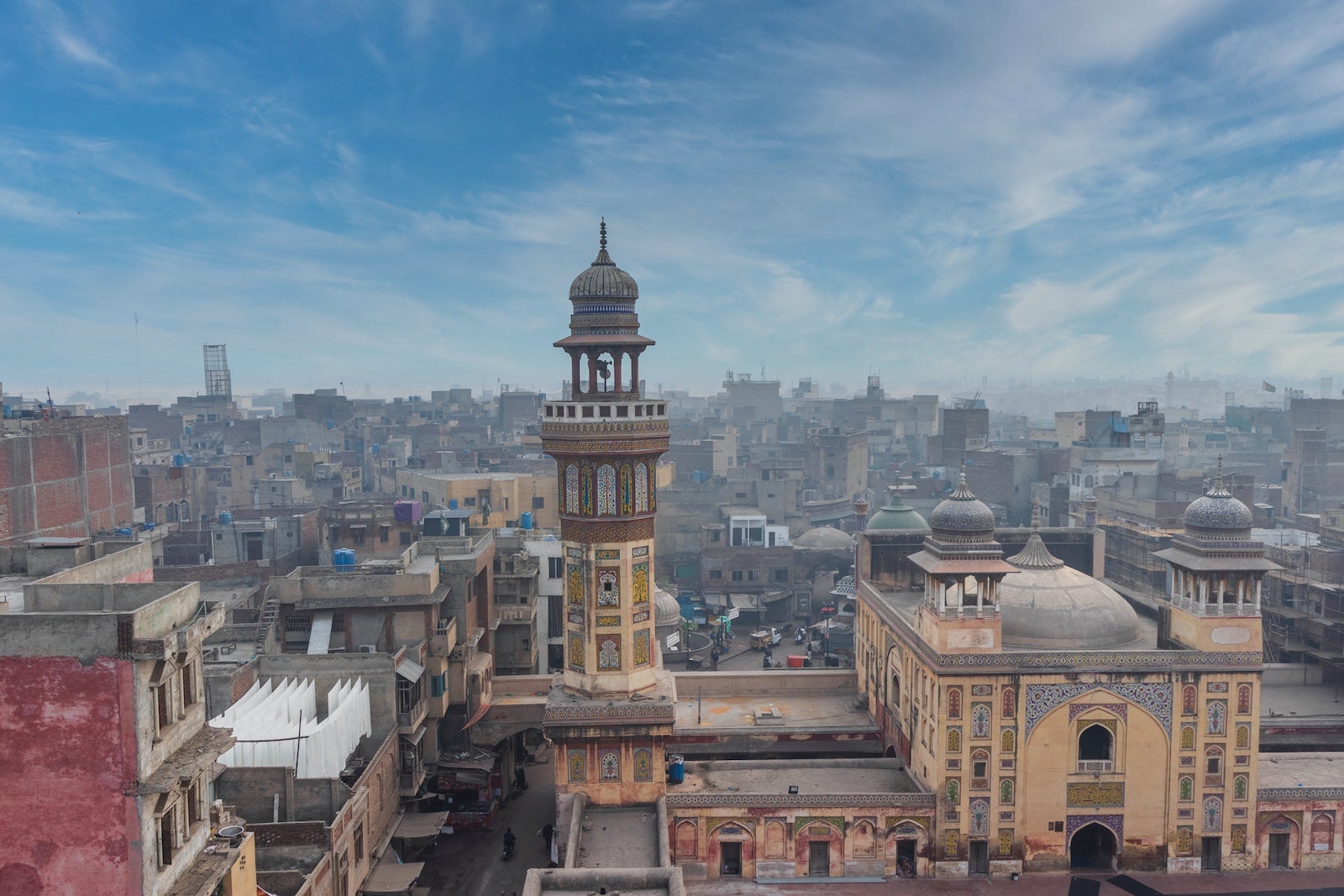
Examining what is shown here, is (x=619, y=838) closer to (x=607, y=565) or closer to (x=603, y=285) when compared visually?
(x=607, y=565)

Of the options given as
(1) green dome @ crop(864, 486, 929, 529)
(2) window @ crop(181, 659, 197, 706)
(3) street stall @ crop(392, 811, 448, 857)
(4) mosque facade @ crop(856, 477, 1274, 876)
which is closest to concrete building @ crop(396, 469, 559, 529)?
(1) green dome @ crop(864, 486, 929, 529)

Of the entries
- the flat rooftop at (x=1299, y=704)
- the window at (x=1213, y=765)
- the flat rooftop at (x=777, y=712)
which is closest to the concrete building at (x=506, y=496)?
the flat rooftop at (x=777, y=712)

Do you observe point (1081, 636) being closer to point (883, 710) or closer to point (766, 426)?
point (883, 710)

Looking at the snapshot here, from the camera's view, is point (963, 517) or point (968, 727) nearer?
point (968, 727)

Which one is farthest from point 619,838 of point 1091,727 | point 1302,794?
point 1302,794

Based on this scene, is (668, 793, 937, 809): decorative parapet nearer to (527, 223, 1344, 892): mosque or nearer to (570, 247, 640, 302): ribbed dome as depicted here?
(527, 223, 1344, 892): mosque

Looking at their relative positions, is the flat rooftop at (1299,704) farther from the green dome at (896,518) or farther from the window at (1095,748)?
the green dome at (896,518)

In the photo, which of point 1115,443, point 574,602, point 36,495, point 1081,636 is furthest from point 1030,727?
point 1115,443
